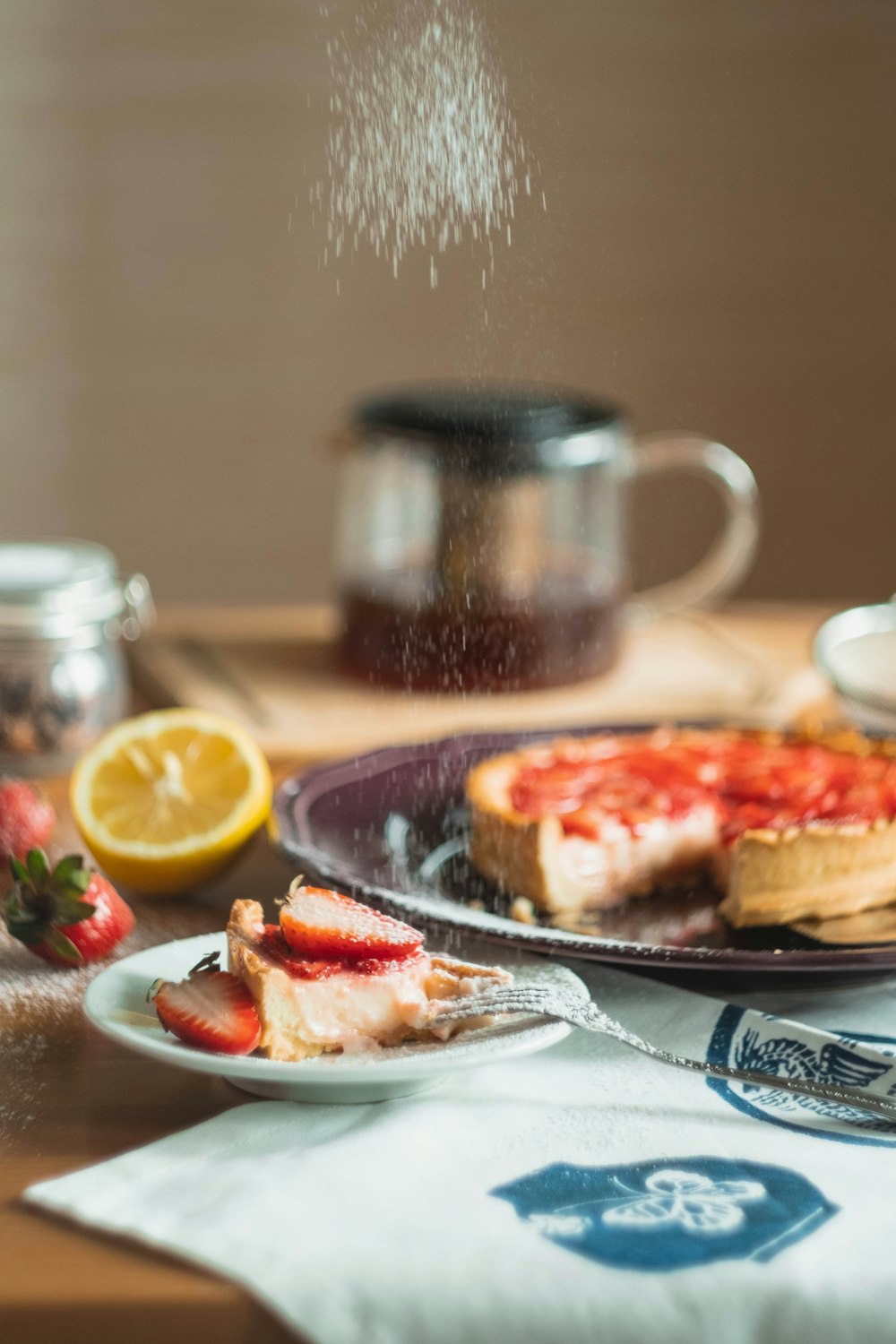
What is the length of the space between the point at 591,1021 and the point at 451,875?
347 millimetres

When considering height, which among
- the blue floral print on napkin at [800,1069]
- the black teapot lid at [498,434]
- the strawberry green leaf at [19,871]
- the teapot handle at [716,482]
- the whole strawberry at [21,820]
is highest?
the black teapot lid at [498,434]

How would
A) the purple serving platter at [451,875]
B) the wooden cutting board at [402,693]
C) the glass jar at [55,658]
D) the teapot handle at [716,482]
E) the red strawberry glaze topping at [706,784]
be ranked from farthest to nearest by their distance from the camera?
the teapot handle at [716,482]
the wooden cutting board at [402,693]
the glass jar at [55,658]
the red strawberry glaze topping at [706,784]
the purple serving platter at [451,875]

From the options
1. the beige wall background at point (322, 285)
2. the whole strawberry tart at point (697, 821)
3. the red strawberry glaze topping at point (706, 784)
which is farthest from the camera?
the beige wall background at point (322, 285)

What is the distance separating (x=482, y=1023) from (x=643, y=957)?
0.39 feet

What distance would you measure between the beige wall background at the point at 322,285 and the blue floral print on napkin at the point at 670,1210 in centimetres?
220

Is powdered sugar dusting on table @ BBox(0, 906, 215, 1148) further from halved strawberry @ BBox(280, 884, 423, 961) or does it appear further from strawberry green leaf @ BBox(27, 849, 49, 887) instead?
halved strawberry @ BBox(280, 884, 423, 961)

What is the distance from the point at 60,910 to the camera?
1003 mm

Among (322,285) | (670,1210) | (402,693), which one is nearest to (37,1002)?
(670,1210)

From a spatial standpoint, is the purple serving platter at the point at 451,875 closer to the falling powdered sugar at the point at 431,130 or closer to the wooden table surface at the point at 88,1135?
the wooden table surface at the point at 88,1135

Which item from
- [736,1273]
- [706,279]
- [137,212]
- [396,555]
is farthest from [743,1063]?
[137,212]

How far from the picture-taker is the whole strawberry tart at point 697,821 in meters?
1.06

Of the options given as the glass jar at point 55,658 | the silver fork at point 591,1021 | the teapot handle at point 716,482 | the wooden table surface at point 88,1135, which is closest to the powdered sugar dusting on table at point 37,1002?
the wooden table surface at point 88,1135

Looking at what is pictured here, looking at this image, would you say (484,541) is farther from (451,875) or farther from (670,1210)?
(670,1210)

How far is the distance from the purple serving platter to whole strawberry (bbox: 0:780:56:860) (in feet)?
0.71
